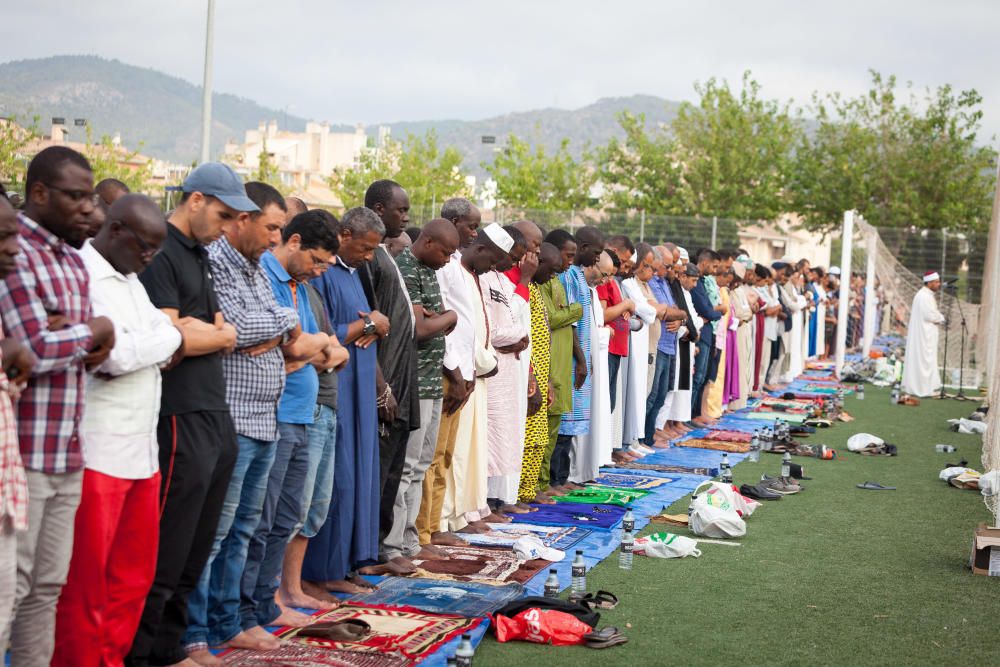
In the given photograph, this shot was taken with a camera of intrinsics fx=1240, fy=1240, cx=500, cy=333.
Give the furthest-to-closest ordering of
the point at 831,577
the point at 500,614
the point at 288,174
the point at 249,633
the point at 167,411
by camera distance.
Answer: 1. the point at 288,174
2. the point at 831,577
3. the point at 500,614
4. the point at 249,633
5. the point at 167,411

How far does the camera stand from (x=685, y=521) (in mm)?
9188

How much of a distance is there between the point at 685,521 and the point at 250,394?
478 cm

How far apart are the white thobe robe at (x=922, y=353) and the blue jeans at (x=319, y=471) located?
1665 centimetres

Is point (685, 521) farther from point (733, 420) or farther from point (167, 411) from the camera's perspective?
point (733, 420)

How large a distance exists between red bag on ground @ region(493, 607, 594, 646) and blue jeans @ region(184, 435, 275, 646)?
128cm

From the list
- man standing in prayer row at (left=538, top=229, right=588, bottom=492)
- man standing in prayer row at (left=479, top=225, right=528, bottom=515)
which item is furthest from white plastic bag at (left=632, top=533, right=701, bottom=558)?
man standing in prayer row at (left=538, top=229, right=588, bottom=492)

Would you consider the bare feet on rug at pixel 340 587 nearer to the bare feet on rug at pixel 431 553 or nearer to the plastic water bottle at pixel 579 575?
the bare feet on rug at pixel 431 553

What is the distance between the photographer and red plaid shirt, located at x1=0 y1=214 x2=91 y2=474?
3.97m

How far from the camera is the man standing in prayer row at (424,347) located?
734 cm

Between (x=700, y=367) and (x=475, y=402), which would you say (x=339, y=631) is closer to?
(x=475, y=402)

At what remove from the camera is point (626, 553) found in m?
7.70

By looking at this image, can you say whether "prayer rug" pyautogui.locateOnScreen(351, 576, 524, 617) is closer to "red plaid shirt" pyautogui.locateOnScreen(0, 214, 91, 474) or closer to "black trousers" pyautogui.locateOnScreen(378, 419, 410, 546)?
"black trousers" pyautogui.locateOnScreen(378, 419, 410, 546)

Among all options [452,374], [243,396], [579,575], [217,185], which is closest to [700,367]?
[452,374]

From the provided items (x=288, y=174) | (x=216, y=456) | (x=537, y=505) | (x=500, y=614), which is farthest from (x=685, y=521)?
(x=288, y=174)
